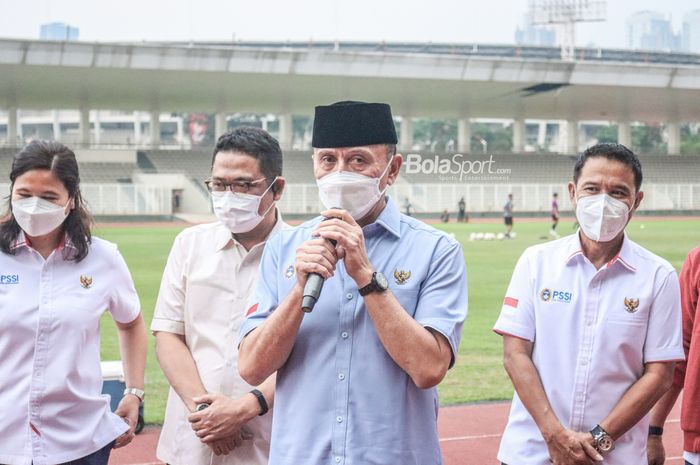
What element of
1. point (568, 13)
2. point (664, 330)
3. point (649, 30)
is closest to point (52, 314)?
point (664, 330)

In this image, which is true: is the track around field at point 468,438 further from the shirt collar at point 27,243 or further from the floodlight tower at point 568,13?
the floodlight tower at point 568,13

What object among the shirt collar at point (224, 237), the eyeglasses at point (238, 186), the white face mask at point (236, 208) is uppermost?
the eyeglasses at point (238, 186)

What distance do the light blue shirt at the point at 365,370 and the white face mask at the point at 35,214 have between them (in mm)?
824

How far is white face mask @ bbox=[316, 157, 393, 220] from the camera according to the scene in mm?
2428

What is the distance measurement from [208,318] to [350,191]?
0.99 metres

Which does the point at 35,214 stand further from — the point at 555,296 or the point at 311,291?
the point at 555,296

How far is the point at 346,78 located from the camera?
29828mm

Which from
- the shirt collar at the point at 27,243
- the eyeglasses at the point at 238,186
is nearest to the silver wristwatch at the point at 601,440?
the eyeglasses at the point at 238,186

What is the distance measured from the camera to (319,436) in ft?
7.73

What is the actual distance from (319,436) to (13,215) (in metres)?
1.28

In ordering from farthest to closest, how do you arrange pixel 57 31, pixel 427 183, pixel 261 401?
pixel 57 31 < pixel 427 183 < pixel 261 401

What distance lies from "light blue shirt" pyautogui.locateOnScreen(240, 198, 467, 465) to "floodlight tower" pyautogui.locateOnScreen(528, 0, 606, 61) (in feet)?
106

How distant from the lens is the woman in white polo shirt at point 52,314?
8.91ft

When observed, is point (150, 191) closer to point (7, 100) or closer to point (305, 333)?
point (7, 100)
